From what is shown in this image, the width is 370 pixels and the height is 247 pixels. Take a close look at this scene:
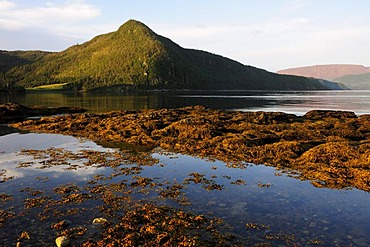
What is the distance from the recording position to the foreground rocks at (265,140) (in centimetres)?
2236

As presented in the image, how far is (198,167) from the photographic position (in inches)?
928

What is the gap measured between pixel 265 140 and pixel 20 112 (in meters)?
55.6

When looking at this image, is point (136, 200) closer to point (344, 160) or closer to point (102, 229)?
point (102, 229)

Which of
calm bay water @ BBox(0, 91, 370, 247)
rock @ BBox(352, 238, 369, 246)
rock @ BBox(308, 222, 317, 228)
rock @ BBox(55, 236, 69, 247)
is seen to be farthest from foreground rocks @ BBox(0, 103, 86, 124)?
rock @ BBox(352, 238, 369, 246)

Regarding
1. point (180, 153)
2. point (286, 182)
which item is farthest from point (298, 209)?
point (180, 153)

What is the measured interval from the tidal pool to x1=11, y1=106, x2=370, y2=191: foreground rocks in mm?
2549

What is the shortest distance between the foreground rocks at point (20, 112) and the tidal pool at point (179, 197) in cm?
3356

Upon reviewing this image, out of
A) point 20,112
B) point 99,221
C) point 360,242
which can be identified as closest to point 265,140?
point 360,242

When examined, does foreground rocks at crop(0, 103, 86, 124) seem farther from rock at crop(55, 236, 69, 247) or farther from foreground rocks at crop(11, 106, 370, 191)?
rock at crop(55, 236, 69, 247)

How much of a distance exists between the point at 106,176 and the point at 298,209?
1341 centimetres

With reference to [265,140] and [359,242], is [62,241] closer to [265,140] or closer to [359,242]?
[359,242]

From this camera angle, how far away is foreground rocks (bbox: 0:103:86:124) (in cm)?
5456

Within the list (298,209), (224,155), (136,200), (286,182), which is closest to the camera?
(298,209)

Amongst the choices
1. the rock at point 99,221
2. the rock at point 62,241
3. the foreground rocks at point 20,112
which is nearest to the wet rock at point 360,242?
the rock at point 99,221
